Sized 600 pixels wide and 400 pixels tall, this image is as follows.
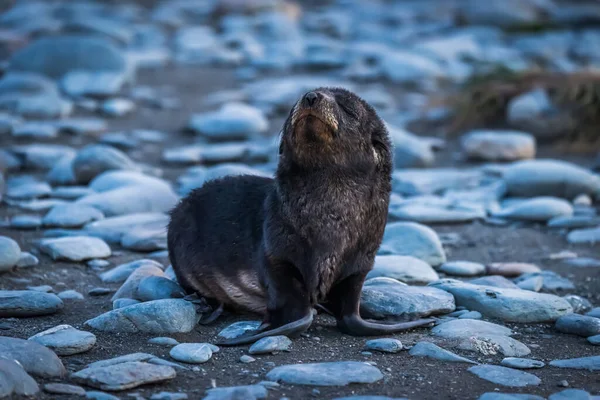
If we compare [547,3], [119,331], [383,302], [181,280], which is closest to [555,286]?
[383,302]

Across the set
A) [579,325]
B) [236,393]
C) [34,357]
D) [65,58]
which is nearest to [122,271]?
[34,357]

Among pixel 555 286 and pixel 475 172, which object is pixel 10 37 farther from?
pixel 555 286

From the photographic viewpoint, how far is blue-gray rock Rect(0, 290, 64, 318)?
5.27 metres

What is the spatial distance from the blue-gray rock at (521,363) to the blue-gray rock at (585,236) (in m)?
3.02

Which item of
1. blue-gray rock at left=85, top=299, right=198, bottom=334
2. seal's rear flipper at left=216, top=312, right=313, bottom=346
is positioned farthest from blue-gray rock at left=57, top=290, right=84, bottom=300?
seal's rear flipper at left=216, top=312, right=313, bottom=346

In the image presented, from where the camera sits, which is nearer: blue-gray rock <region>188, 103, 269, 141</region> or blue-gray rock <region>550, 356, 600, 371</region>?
blue-gray rock <region>550, 356, 600, 371</region>

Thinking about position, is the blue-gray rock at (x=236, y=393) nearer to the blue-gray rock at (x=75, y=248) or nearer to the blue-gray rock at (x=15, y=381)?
the blue-gray rock at (x=15, y=381)

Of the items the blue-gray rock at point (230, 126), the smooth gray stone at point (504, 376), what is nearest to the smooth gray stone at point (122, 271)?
the smooth gray stone at point (504, 376)

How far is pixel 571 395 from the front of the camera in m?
4.32

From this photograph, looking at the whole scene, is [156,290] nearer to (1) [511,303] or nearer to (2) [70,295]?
(2) [70,295]

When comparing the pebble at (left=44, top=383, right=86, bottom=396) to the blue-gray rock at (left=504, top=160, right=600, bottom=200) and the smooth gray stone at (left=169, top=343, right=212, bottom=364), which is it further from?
the blue-gray rock at (left=504, top=160, right=600, bottom=200)

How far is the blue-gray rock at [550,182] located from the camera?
29.0 ft

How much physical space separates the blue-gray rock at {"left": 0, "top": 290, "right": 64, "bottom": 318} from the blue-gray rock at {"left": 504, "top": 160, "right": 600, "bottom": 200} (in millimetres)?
4889

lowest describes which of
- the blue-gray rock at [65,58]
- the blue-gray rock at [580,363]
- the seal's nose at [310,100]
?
the blue-gray rock at [580,363]
